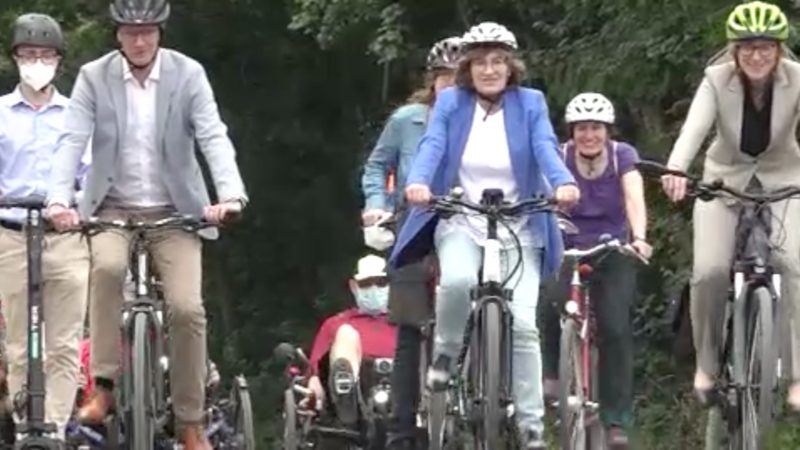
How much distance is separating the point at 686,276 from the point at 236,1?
12.1 metres

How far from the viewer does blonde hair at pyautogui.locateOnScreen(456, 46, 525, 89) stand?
470 inches

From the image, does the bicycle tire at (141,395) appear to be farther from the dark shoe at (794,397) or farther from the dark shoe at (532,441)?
the dark shoe at (794,397)

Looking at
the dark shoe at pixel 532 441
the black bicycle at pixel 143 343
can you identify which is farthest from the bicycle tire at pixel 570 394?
the black bicycle at pixel 143 343

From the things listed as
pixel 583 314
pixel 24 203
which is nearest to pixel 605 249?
pixel 583 314

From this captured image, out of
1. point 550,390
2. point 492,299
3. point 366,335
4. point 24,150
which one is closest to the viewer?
point 492,299

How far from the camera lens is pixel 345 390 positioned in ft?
49.1

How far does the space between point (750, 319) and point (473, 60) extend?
1788 millimetres

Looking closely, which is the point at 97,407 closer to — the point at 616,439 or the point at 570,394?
the point at 570,394

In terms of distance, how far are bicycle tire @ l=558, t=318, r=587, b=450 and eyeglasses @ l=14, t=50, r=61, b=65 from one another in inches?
115

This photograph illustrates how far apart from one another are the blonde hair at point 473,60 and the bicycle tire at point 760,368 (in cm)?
153

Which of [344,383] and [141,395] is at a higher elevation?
[141,395]

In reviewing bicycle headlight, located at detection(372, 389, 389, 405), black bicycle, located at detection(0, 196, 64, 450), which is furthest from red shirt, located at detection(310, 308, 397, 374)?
black bicycle, located at detection(0, 196, 64, 450)

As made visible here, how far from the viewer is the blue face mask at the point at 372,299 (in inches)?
628

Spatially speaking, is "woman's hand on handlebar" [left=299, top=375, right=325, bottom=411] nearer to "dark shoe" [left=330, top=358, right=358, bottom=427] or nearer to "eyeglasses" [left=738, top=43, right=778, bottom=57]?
"dark shoe" [left=330, top=358, right=358, bottom=427]
